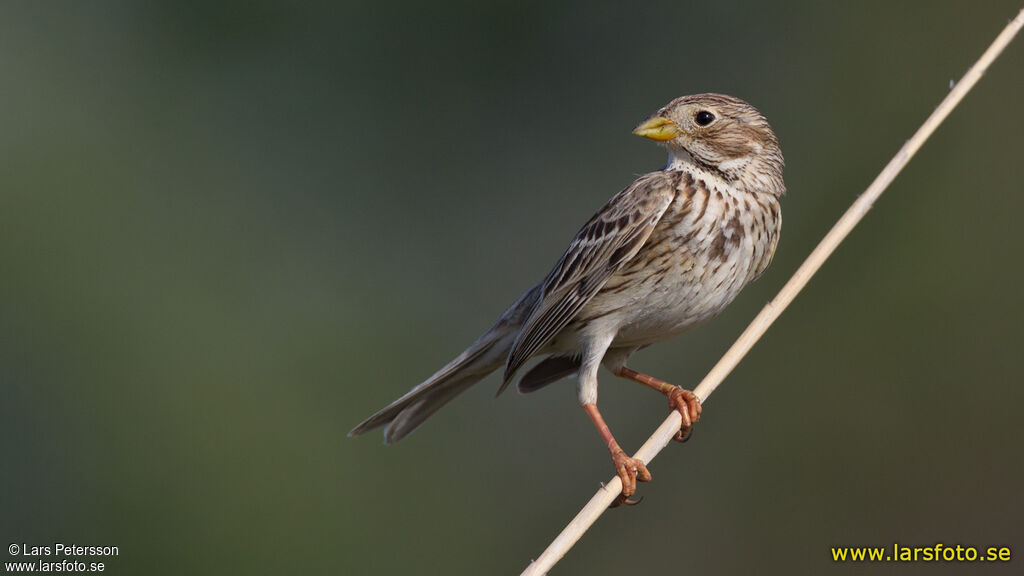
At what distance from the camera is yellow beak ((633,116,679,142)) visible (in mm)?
5305

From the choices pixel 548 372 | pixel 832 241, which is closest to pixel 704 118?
pixel 832 241

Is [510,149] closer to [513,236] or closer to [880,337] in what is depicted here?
[513,236]

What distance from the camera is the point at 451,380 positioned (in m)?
5.87

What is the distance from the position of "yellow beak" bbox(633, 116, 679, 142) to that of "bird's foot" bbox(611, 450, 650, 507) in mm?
1465

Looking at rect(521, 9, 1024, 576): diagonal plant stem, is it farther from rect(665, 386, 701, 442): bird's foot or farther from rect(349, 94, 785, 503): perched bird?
rect(665, 386, 701, 442): bird's foot

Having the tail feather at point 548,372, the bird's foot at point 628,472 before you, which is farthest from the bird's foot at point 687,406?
the tail feather at point 548,372

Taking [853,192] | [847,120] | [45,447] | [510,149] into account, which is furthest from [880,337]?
[45,447]

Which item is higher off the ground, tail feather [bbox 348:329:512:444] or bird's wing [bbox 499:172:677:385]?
bird's wing [bbox 499:172:677:385]

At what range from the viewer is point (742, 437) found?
791 centimetres

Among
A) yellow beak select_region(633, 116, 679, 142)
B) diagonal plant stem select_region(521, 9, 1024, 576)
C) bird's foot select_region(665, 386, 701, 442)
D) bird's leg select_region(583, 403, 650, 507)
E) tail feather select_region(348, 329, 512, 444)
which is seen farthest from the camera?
tail feather select_region(348, 329, 512, 444)

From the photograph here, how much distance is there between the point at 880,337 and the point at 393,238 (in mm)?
4395

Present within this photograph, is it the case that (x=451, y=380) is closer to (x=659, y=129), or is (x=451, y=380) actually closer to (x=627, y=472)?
(x=627, y=472)

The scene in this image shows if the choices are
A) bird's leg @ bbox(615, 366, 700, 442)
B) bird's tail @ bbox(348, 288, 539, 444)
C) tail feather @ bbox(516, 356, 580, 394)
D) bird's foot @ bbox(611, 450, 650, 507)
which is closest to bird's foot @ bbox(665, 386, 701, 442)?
bird's leg @ bbox(615, 366, 700, 442)

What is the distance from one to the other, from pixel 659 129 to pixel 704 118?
22 centimetres
